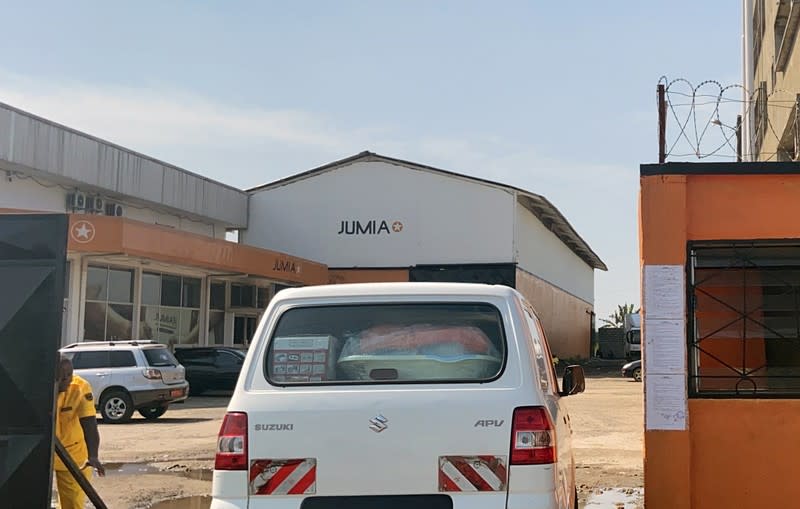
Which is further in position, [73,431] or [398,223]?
[398,223]

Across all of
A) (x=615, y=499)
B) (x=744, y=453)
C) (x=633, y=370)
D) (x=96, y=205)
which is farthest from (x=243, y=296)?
(x=744, y=453)

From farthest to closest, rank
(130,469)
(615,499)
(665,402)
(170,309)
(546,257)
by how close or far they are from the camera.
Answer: (546,257), (170,309), (130,469), (615,499), (665,402)

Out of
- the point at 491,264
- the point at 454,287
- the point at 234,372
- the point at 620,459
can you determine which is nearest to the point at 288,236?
the point at 491,264

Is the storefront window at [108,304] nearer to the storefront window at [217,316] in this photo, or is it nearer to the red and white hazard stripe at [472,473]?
the storefront window at [217,316]

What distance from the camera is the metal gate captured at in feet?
18.7

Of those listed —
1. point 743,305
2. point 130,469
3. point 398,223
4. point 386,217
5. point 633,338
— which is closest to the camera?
point 743,305

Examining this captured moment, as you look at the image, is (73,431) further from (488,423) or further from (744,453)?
(744,453)

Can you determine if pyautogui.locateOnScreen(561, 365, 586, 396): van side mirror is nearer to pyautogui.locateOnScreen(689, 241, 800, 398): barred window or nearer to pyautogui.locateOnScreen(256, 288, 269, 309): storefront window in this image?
pyautogui.locateOnScreen(689, 241, 800, 398): barred window

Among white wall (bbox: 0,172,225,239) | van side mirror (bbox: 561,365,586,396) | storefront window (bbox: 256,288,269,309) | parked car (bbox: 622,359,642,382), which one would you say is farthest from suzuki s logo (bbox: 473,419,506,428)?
storefront window (bbox: 256,288,269,309)

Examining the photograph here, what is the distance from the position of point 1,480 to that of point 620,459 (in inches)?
373

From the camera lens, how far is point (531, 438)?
461cm

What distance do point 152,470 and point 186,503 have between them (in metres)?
2.45

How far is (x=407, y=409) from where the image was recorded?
4.70m

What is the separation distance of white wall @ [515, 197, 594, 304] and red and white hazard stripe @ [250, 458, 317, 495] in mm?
33885
